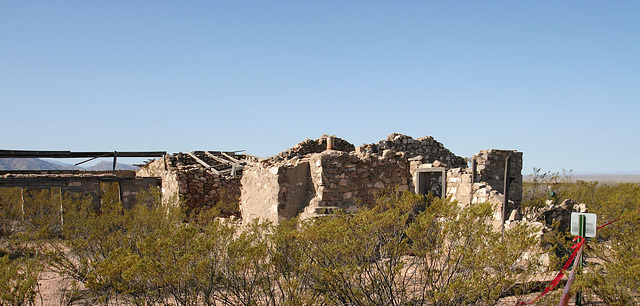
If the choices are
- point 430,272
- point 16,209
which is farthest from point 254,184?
point 16,209

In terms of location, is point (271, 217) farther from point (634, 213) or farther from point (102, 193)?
point (102, 193)

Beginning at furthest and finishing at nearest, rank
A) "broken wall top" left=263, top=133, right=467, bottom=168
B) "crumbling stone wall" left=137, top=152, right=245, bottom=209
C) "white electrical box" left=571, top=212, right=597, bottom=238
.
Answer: "crumbling stone wall" left=137, top=152, right=245, bottom=209 → "broken wall top" left=263, top=133, right=467, bottom=168 → "white electrical box" left=571, top=212, right=597, bottom=238

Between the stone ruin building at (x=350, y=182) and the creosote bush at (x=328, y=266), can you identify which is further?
the stone ruin building at (x=350, y=182)

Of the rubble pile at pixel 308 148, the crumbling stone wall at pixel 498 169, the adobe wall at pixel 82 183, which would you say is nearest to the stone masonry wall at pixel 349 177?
the crumbling stone wall at pixel 498 169

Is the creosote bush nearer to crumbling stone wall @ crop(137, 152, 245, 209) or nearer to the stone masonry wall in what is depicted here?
the stone masonry wall

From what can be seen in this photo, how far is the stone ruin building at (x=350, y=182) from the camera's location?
28.9 ft

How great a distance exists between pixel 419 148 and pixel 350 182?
189 inches

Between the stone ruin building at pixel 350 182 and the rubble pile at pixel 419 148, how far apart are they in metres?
2.29

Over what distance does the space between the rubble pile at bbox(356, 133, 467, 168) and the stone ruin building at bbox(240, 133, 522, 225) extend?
7.51 feet

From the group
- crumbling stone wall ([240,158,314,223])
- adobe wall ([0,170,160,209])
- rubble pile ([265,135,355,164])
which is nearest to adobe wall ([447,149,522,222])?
crumbling stone wall ([240,158,314,223])

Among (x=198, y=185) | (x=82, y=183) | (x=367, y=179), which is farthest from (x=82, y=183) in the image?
(x=367, y=179)

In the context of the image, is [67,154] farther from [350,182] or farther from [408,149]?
[350,182]

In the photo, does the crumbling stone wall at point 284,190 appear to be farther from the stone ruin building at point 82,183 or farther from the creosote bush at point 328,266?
the stone ruin building at point 82,183

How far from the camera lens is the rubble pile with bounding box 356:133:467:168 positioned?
12.7m
